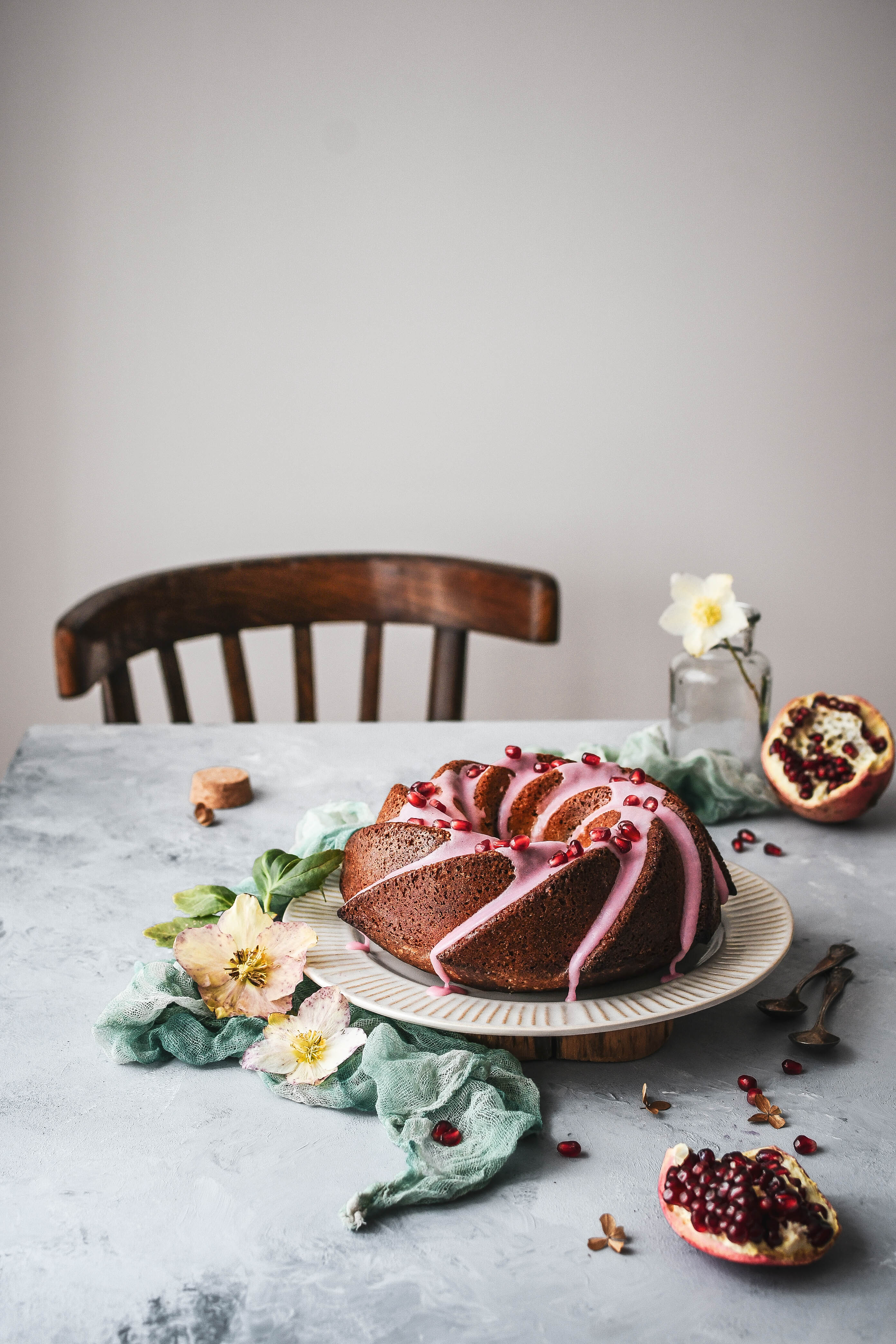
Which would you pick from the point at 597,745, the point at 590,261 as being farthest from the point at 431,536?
the point at 597,745

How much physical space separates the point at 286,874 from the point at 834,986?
0.47 meters

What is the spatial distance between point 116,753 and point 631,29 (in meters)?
2.12

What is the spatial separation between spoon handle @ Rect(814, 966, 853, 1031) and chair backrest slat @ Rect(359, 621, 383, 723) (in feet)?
3.64

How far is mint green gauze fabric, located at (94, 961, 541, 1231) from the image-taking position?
0.68 meters

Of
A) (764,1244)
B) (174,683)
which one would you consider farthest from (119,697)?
(764,1244)

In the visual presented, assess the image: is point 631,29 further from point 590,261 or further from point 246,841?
point 246,841

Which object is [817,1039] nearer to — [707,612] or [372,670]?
[707,612]

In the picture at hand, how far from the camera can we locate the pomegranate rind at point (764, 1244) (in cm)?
60

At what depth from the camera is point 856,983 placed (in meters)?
0.92

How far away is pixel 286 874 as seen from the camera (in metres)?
0.95

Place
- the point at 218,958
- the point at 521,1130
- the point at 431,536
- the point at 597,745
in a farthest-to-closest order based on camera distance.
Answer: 1. the point at 431,536
2. the point at 597,745
3. the point at 218,958
4. the point at 521,1130

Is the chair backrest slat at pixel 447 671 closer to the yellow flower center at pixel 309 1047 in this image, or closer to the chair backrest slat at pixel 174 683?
the chair backrest slat at pixel 174 683

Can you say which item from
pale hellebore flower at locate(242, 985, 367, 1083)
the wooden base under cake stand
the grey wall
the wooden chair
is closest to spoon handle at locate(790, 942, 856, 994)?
the wooden base under cake stand

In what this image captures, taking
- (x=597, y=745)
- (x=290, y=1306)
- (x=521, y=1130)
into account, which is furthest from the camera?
(x=597, y=745)
